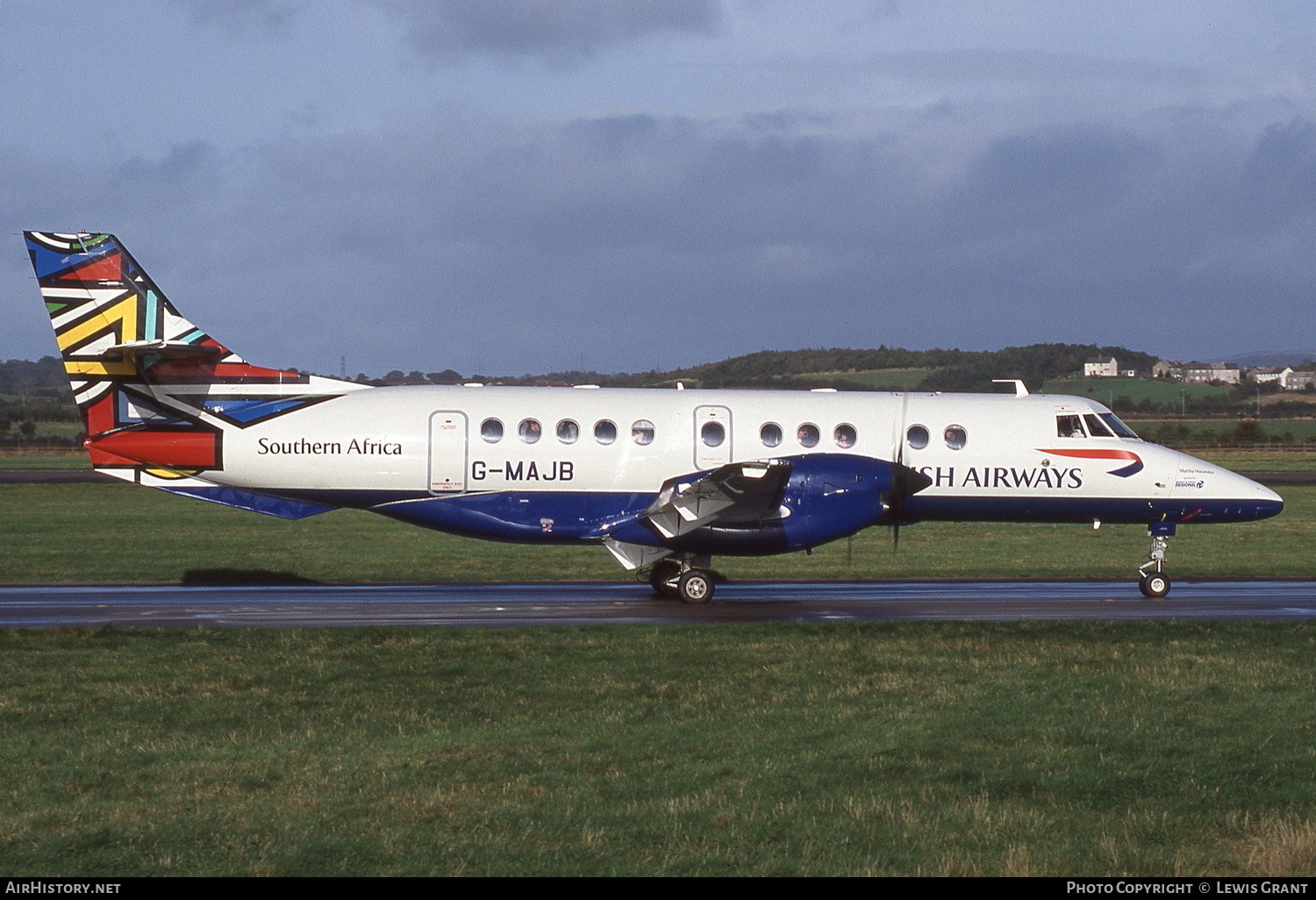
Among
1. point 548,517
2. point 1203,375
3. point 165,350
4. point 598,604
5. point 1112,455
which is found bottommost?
point 598,604

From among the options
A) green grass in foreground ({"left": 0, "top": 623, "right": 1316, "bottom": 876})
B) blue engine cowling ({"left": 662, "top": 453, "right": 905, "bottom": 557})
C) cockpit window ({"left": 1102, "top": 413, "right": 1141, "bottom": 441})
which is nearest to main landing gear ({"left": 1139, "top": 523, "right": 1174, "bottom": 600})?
cockpit window ({"left": 1102, "top": 413, "right": 1141, "bottom": 441})

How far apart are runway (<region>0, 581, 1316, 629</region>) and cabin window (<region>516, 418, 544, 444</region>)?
2793 mm

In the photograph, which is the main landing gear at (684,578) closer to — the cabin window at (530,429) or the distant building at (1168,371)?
the cabin window at (530,429)

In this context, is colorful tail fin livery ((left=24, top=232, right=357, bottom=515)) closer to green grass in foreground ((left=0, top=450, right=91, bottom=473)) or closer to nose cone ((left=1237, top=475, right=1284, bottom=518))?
nose cone ((left=1237, top=475, right=1284, bottom=518))

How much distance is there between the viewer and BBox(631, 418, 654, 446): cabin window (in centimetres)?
2183

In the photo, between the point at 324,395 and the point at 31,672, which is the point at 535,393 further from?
the point at 31,672

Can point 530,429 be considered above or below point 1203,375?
below

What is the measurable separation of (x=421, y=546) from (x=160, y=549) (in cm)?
638

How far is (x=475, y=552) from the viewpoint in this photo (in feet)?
104

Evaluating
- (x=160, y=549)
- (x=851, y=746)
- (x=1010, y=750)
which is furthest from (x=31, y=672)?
(x=160, y=549)

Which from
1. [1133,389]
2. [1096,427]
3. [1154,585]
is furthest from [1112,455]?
[1133,389]

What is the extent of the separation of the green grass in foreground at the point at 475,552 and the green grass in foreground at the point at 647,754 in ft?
32.0

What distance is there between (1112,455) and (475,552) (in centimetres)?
1566

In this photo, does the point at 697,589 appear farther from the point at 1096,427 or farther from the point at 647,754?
the point at 647,754
